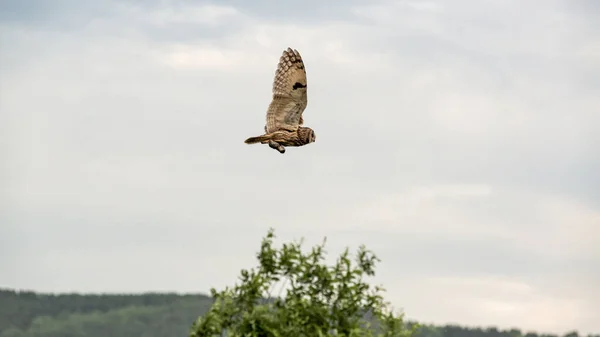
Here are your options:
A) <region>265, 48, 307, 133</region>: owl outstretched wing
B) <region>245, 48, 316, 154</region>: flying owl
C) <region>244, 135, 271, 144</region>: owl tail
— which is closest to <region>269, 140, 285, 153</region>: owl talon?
<region>245, 48, 316, 154</region>: flying owl

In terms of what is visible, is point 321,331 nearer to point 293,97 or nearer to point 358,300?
point 358,300

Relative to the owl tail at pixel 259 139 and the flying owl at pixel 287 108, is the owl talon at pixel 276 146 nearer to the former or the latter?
the flying owl at pixel 287 108

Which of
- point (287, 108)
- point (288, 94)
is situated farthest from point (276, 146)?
point (288, 94)

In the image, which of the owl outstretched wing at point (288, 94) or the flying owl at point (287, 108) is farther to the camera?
the owl outstretched wing at point (288, 94)

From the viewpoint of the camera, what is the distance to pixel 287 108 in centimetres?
4031

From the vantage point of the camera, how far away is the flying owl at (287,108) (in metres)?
38.8

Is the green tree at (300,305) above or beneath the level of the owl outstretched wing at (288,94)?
beneath

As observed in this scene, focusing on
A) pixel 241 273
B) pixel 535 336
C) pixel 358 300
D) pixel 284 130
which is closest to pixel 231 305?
pixel 241 273

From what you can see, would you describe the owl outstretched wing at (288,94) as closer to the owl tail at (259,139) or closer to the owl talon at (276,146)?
the owl tail at (259,139)

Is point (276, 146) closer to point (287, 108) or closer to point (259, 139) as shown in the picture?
point (259, 139)

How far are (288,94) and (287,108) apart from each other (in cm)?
53

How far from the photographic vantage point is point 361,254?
35.0 metres

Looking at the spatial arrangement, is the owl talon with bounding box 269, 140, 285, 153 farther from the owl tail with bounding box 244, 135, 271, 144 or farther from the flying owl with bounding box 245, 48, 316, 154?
the owl tail with bounding box 244, 135, 271, 144

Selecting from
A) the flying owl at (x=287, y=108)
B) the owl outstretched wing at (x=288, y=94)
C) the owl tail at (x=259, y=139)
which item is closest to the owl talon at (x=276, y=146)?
the flying owl at (x=287, y=108)
